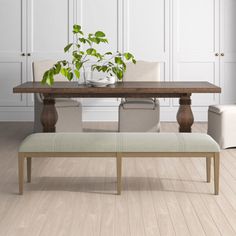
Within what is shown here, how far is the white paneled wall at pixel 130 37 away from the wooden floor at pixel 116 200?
2709 mm

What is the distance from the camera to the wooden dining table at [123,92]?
5988mm

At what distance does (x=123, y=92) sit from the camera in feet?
19.9

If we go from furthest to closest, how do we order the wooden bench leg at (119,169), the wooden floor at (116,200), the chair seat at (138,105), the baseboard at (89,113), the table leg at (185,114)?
the baseboard at (89,113) < the chair seat at (138,105) < the table leg at (185,114) < the wooden bench leg at (119,169) < the wooden floor at (116,200)

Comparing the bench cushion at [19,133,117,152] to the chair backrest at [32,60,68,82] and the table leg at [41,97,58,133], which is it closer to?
the table leg at [41,97,58,133]

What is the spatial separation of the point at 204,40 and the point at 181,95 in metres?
2.35

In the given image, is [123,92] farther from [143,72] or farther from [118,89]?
[143,72]

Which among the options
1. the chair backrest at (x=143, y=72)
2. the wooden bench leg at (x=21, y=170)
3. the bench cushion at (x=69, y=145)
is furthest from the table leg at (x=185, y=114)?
the wooden bench leg at (x=21, y=170)

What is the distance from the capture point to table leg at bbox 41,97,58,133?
6316mm

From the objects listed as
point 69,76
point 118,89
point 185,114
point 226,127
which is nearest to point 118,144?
point 69,76

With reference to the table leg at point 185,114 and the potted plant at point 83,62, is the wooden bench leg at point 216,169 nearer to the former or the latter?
the potted plant at point 83,62

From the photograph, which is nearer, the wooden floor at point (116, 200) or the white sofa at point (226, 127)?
the wooden floor at point (116, 200)

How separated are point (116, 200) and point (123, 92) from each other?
6.60 feet

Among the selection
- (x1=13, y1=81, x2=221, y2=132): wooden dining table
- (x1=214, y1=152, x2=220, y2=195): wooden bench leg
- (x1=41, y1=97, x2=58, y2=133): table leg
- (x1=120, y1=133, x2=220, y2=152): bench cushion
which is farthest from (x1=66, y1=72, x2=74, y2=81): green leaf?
(x1=214, y1=152, x2=220, y2=195): wooden bench leg

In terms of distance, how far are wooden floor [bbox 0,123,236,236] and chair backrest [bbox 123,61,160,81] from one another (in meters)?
1.61
